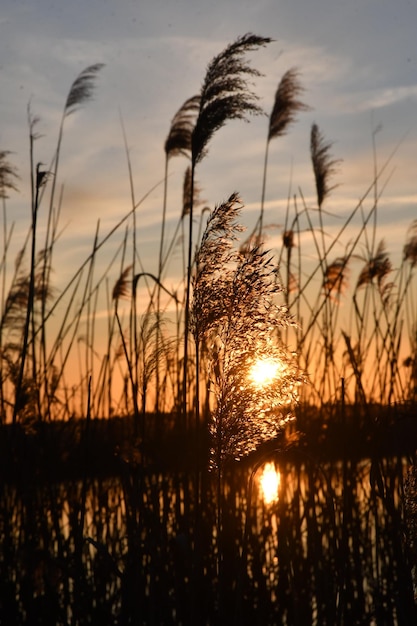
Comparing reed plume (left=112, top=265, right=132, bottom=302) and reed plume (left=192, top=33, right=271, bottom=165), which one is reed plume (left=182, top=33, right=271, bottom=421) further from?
reed plume (left=112, top=265, right=132, bottom=302)

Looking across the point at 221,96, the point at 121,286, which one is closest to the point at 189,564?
the point at 221,96

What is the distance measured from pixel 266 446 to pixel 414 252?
8.47 feet

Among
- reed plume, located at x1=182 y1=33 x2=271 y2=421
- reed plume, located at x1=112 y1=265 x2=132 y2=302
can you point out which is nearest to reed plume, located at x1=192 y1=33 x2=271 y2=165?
reed plume, located at x1=182 y1=33 x2=271 y2=421

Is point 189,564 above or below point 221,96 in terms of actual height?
below

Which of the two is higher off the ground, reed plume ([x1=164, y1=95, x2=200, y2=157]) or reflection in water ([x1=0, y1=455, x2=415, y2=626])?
reed plume ([x1=164, y1=95, x2=200, y2=157])

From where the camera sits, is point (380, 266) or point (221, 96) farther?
point (380, 266)

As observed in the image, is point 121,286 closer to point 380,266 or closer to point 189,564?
point 380,266

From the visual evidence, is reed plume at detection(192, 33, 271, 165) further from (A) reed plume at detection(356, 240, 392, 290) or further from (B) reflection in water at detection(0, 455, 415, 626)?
(A) reed plume at detection(356, 240, 392, 290)

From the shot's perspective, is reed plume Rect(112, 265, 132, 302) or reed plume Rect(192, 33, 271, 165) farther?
reed plume Rect(112, 265, 132, 302)

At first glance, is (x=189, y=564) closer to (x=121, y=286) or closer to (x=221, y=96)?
(x=221, y=96)

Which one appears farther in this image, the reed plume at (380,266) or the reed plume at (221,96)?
Answer: the reed plume at (380,266)

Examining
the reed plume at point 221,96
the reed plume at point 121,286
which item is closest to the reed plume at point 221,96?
the reed plume at point 221,96

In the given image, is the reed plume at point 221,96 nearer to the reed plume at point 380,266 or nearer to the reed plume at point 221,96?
the reed plume at point 221,96

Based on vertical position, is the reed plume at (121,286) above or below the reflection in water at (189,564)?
above
